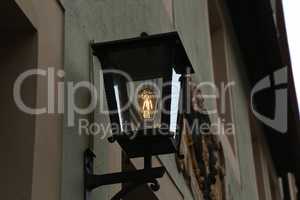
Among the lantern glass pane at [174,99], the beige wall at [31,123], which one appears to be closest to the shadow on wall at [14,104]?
the beige wall at [31,123]

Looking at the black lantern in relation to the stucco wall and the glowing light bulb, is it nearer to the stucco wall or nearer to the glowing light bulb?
the glowing light bulb

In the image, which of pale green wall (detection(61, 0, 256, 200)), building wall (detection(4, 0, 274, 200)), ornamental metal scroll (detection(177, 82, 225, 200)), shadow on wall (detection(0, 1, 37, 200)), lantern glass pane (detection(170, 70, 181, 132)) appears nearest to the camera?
shadow on wall (detection(0, 1, 37, 200))

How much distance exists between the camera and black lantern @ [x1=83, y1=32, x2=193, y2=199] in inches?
101

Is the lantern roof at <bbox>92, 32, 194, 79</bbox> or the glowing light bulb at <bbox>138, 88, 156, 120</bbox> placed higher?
the lantern roof at <bbox>92, 32, 194, 79</bbox>

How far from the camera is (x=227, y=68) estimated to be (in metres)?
8.12

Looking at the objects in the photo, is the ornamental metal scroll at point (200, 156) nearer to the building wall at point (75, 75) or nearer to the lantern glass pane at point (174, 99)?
the building wall at point (75, 75)

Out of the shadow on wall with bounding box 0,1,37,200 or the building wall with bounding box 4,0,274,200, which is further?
the building wall with bounding box 4,0,274,200

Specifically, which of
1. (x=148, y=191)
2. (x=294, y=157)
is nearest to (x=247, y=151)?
(x=294, y=157)

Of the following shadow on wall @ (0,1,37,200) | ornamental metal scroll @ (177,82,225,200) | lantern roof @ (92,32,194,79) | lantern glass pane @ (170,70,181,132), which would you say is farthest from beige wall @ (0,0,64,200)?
ornamental metal scroll @ (177,82,225,200)

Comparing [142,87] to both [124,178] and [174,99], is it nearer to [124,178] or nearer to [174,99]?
[174,99]

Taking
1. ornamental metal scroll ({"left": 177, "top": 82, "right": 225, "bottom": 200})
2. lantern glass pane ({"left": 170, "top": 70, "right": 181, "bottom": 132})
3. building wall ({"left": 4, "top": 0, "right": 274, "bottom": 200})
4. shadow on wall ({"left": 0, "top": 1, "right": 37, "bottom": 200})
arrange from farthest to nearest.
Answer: ornamental metal scroll ({"left": 177, "top": 82, "right": 225, "bottom": 200}) < lantern glass pane ({"left": 170, "top": 70, "right": 181, "bottom": 132}) < building wall ({"left": 4, "top": 0, "right": 274, "bottom": 200}) < shadow on wall ({"left": 0, "top": 1, "right": 37, "bottom": 200})

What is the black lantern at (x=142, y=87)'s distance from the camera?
8.38 feet

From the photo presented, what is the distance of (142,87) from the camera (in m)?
2.59

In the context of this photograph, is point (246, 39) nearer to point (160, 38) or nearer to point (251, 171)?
point (251, 171)
